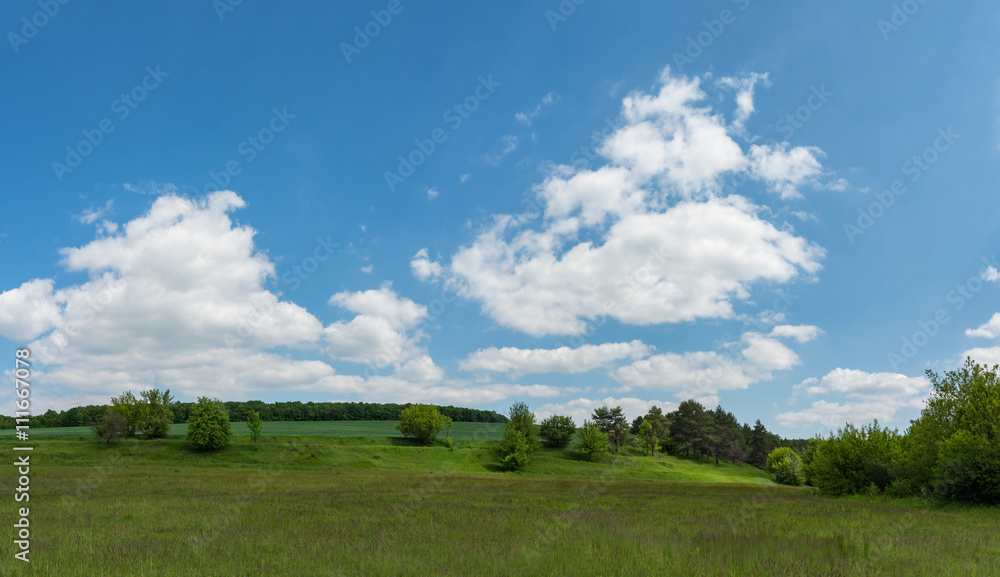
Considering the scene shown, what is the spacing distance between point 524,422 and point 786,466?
2067 inches

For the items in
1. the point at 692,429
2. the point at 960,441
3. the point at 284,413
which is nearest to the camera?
the point at 960,441

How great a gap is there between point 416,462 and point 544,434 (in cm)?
3368

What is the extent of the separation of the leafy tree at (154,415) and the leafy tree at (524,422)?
50.9 metres

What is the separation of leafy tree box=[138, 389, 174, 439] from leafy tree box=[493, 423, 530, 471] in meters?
47.7

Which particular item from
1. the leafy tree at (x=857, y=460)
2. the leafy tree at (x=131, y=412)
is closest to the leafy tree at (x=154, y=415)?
the leafy tree at (x=131, y=412)

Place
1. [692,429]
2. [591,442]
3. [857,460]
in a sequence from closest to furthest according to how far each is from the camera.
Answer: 1. [857,460]
2. [591,442]
3. [692,429]

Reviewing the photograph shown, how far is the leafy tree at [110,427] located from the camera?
2518 inches

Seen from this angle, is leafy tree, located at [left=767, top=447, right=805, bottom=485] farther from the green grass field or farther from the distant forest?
the green grass field

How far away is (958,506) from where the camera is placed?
75.4 ft

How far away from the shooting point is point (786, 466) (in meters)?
95.0

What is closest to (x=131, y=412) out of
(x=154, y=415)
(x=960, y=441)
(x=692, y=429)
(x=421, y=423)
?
(x=154, y=415)

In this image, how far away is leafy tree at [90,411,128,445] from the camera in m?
64.0

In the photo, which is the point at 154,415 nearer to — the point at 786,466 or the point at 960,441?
the point at 960,441

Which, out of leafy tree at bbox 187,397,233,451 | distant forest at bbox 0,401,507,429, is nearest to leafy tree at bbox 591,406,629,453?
distant forest at bbox 0,401,507,429
